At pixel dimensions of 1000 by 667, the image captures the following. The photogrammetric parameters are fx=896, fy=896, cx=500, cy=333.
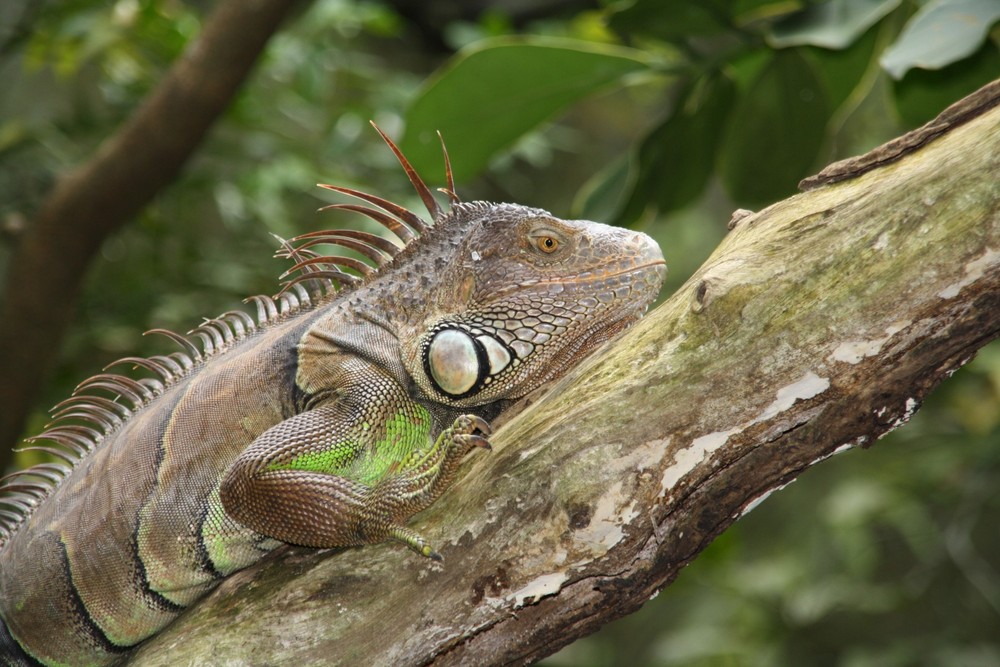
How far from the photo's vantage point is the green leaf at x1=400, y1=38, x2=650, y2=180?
4512 millimetres

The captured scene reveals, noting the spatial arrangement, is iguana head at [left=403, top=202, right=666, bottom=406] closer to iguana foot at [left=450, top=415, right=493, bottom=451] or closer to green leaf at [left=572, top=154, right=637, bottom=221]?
iguana foot at [left=450, top=415, right=493, bottom=451]

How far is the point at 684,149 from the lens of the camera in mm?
5066

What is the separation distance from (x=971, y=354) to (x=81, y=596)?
316 centimetres

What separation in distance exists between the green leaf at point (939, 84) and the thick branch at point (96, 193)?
3.53 meters

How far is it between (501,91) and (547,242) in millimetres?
1639

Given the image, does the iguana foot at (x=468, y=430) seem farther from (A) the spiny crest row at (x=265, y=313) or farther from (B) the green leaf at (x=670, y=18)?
(B) the green leaf at (x=670, y=18)

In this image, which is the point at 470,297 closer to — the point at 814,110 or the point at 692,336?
the point at 692,336

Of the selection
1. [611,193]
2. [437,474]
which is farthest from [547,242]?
[611,193]

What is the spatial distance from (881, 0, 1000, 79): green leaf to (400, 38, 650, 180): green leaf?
4.75ft

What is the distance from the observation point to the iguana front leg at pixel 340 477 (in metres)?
2.87

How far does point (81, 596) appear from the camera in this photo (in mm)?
3385

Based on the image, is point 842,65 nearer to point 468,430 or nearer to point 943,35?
point 943,35

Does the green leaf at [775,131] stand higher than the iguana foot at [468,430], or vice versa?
the green leaf at [775,131]

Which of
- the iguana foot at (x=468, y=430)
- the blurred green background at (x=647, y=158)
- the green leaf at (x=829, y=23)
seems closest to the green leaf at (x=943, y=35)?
the blurred green background at (x=647, y=158)
